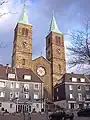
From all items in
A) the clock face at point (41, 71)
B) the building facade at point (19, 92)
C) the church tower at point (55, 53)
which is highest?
the church tower at point (55, 53)

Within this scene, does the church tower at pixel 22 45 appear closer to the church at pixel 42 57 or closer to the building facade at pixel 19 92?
the church at pixel 42 57

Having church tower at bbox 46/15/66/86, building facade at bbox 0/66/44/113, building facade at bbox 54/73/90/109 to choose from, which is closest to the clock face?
church tower at bbox 46/15/66/86

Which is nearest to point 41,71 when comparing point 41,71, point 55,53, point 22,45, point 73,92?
point 41,71

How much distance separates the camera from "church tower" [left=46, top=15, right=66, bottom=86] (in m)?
74.1

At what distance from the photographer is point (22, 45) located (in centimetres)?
7538

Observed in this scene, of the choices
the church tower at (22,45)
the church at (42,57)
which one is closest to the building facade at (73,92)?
the church at (42,57)

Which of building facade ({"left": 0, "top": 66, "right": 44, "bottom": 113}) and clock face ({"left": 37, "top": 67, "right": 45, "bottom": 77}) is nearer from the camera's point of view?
building facade ({"left": 0, "top": 66, "right": 44, "bottom": 113})

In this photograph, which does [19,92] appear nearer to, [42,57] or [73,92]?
[73,92]

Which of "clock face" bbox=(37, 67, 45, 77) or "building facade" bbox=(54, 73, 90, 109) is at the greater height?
"clock face" bbox=(37, 67, 45, 77)

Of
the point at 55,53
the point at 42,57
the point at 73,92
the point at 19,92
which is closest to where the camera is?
the point at 19,92

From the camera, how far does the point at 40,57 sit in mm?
74625

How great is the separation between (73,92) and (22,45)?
81.8 ft

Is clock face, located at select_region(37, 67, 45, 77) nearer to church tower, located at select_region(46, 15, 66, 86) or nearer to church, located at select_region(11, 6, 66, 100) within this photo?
church, located at select_region(11, 6, 66, 100)

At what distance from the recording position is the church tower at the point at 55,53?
7405cm
